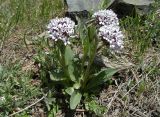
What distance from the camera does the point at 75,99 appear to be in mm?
2684

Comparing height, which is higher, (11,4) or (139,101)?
(11,4)

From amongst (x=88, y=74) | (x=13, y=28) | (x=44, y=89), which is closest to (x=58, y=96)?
(x=44, y=89)

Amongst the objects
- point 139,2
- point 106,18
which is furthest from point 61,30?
point 139,2

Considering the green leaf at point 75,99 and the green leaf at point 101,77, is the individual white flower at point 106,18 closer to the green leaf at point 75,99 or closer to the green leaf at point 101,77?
the green leaf at point 101,77

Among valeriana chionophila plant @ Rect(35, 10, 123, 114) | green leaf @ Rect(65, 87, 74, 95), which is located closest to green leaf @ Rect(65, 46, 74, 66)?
valeriana chionophila plant @ Rect(35, 10, 123, 114)

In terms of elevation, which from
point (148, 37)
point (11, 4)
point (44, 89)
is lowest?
point (44, 89)

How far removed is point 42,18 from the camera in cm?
356

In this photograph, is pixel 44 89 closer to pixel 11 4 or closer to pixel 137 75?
pixel 137 75

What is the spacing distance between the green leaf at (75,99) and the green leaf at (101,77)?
12 centimetres

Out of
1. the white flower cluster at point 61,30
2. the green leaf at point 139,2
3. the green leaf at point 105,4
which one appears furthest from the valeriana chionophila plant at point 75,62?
the green leaf at point 139,2

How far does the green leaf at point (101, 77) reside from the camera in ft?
8.98

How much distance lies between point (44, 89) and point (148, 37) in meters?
0.99

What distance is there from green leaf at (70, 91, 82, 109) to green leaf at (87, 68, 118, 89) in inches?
4.7

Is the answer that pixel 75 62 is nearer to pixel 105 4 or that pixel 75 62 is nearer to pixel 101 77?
pixel 101 77
